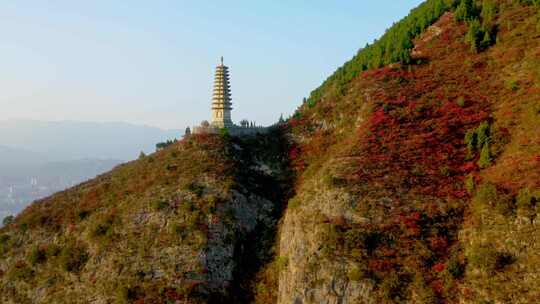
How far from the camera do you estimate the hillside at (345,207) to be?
148 ft

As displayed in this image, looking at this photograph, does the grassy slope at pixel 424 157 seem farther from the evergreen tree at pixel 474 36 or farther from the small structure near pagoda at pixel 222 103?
the small structure near pagoda at pixel 222 103

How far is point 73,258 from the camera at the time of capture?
5919 cm

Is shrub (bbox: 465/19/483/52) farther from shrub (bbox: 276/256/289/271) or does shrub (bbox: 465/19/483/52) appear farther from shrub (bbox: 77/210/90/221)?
shrub (bbox: 77/210/90/221)

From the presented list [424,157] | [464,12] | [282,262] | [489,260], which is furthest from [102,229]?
[464,12]

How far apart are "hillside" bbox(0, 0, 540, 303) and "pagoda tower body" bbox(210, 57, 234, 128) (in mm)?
11654

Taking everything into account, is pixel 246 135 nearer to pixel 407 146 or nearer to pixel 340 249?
pixel 407 146

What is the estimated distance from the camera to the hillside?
45000mm

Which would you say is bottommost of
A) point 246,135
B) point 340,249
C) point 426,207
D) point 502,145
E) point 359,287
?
point 359,287

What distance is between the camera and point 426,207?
50.6 m


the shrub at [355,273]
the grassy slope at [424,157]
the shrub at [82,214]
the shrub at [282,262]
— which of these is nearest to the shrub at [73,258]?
the shrub at [82,214]

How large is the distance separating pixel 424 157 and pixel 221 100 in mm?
43765

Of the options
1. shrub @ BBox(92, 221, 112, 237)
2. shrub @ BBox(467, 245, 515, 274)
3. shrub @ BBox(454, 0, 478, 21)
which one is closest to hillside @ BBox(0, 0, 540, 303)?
shrub @ BBox(467, 245, 515, 274)

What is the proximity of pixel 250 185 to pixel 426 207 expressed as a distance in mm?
24903

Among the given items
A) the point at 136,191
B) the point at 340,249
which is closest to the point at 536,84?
the point at 340,249
